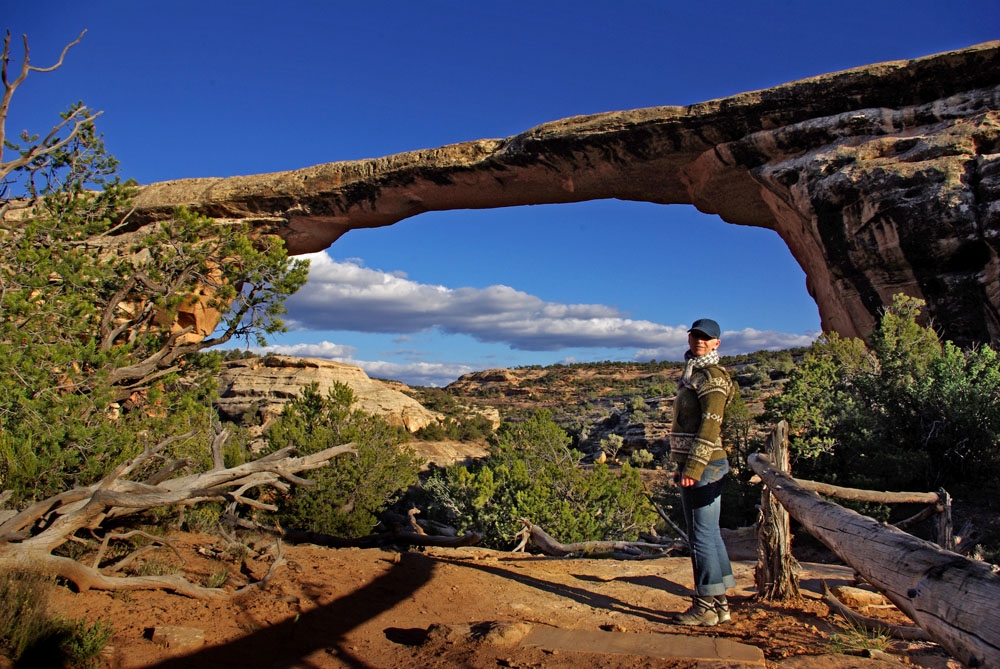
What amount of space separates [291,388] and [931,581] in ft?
68.3

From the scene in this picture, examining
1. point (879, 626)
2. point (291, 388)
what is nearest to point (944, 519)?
point (879, 626)

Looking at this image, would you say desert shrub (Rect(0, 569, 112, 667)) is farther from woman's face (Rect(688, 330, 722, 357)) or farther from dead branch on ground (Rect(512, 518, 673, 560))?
dead branch on ground (Rect(512, 518, 673, 560))

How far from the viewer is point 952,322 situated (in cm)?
925

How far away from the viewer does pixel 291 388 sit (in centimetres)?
2080

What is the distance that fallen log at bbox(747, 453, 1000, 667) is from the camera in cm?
141

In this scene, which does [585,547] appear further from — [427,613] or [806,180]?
[806,180]

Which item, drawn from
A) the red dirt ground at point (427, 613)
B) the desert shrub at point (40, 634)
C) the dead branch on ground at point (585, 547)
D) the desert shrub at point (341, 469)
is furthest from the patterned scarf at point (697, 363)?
the desert shrub at point (341, 469)

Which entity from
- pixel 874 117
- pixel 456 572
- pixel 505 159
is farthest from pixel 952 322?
pixel 456 572

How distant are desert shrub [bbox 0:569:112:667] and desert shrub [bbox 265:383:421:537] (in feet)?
14.3

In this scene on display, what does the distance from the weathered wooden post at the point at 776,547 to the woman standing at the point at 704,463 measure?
63cm

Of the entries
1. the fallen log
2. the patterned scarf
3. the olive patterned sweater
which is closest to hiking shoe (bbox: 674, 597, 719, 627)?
the olive patterned sweater

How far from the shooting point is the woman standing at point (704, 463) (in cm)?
332

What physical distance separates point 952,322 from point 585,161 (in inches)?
248

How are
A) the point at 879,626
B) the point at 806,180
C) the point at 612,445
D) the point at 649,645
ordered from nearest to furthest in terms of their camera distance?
the point at 649,645 → the point at 879,626 → the point at 806,180 → the point at 612,445
